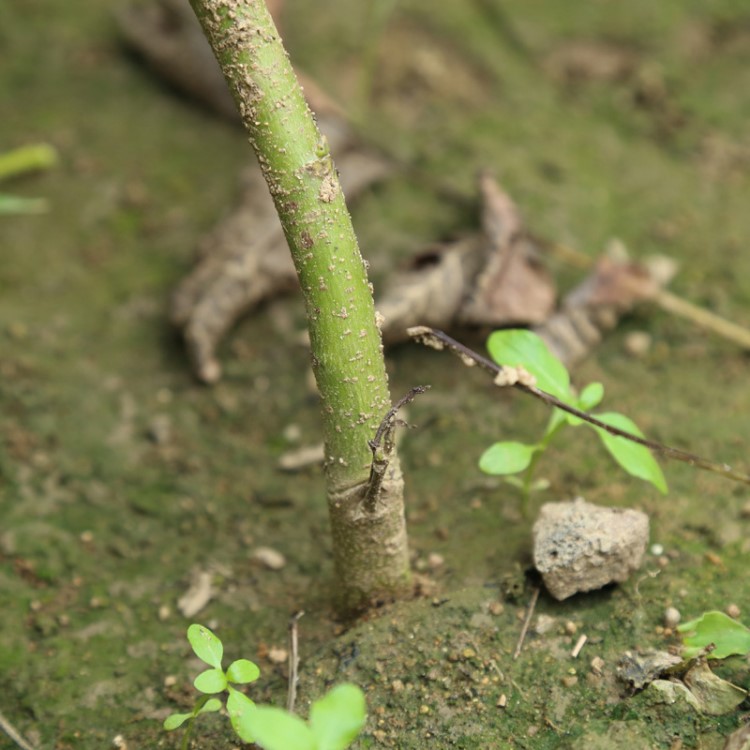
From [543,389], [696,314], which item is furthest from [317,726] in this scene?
[696,314]

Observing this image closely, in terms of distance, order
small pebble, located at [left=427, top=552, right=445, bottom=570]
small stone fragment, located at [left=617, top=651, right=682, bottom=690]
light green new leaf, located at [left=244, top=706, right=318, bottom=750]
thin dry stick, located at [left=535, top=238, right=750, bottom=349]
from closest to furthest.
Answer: light green new leaf, located at [left=244, top=706, right=318, bottom=750], small stone fragment, located at [left=617, top=651, right=682, bottom=690], small pebble, located at [left=427, top=552, right=445, bottom=570], thin dry stick, located at [left=535, top=238, right=750, bottom=349]

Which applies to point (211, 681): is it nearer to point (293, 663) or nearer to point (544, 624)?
point (293, 663)

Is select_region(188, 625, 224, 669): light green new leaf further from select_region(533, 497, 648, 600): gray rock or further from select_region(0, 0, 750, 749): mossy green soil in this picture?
select_region(533, 497, 648, 600): gray rock

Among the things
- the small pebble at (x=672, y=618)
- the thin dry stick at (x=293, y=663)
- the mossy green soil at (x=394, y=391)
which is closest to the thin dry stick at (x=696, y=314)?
the mossy green soil at (x=394, y=391)

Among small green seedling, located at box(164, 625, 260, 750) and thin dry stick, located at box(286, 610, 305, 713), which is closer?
small green seedling, located at box(164, 625, 260, 750)

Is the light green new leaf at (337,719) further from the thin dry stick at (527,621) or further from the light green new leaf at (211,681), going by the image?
the thin dry stick at (527,621)

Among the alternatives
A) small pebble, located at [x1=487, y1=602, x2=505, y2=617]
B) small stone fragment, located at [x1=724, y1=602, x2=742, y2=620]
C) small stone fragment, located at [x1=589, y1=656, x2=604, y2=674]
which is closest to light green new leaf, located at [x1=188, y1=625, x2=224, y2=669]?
small pebble, located at [x1=487, y1=602, x2=505, y2=617]
